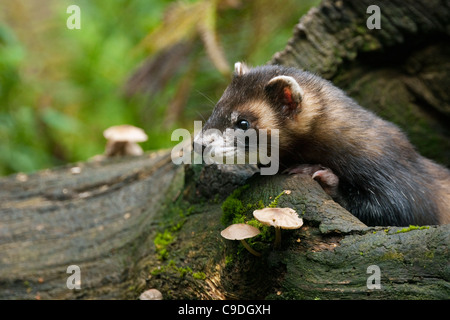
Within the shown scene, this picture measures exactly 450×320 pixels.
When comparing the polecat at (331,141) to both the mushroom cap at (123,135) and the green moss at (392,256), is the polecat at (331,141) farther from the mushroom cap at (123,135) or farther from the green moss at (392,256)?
the mushroom cap at (123,135)

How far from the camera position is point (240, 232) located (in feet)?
9.43

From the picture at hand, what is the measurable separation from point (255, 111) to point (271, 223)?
1049mm

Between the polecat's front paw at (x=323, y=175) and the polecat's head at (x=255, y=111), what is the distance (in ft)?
0.73

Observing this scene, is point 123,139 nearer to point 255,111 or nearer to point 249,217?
point 255,111

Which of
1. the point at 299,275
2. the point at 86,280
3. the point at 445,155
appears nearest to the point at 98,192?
the point at 86,280

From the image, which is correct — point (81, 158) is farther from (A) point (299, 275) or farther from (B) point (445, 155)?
(A) point (299, 275)

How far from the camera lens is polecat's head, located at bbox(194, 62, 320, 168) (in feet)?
11.1

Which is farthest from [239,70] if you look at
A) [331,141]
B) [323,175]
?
[323,175]

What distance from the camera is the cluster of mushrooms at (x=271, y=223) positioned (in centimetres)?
272

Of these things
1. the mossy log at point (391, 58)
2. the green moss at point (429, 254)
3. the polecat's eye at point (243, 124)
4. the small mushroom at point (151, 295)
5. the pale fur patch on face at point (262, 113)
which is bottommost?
the small mushroom at point (151, 295)

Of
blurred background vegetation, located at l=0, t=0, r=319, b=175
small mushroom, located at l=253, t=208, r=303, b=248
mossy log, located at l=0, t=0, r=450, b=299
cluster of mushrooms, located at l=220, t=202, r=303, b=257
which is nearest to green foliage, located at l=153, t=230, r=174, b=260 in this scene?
mossy log, located at l=0, t=0, r=450, b=299

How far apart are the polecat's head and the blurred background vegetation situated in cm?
173

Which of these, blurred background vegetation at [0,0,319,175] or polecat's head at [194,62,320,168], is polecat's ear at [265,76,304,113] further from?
blurred background vegetation at [0,0,319,175]

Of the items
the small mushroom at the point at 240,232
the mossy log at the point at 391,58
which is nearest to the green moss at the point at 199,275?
the small mushroom at the point at 240,232
